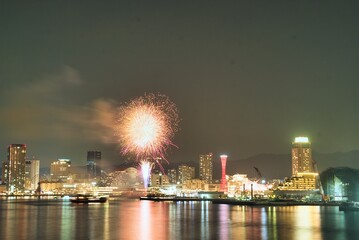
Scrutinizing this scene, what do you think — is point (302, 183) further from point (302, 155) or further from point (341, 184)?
point (302, 155)

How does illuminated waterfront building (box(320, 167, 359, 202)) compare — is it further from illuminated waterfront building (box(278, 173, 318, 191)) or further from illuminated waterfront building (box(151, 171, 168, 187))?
illuminated waterfront building (box(151, 171, 168, 187))

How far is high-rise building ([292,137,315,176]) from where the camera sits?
173 m

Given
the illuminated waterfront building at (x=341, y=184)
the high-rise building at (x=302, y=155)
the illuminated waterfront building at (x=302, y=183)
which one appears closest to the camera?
the illuminated waterfront building at (x=341, y=184)

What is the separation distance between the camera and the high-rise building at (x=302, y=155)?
567 feet

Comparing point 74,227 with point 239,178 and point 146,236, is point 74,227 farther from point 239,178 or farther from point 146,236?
point 239,178

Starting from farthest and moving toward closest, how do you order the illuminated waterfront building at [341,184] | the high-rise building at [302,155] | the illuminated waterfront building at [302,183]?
the high-rise building at [302,155]
the illuminated waterfront building at [302,183]
the illuminated waterfront building at [341,184]

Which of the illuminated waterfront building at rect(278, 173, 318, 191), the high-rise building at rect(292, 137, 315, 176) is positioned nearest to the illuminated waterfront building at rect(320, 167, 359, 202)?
the illuminated waterfront building at rect(278, 173, 318, 191)

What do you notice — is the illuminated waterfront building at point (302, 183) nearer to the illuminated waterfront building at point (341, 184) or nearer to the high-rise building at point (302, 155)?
the illuminated waterfront building at point (341, 184)

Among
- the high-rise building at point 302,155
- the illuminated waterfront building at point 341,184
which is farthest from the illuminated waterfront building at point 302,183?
the high-rise building at point 302,155

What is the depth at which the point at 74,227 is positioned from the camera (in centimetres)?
4047

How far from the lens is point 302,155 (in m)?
174

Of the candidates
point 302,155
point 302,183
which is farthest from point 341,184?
point 302,155

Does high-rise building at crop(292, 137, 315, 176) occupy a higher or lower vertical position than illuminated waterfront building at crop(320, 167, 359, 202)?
higher

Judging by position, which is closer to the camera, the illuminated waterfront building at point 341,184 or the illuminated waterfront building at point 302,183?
the illuminated waterfront building at point 341,184
